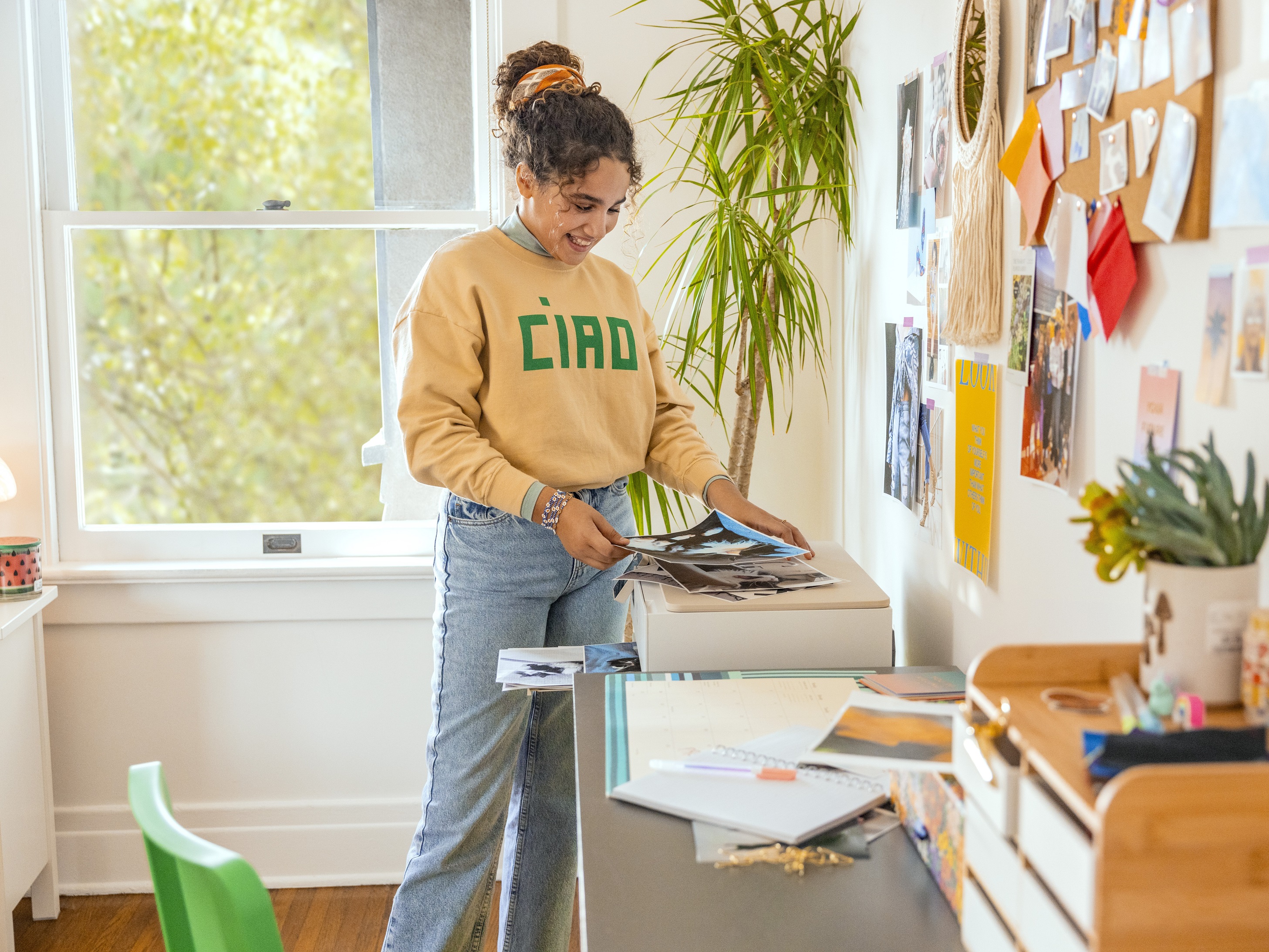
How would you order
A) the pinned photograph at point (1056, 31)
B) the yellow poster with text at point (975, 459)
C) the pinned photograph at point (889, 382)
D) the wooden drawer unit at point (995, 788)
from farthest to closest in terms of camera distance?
1. the pinned photograph at point (889, 382)
2. the yellow poster with text at point (975, 459)
3. the pinned photograph at point (1056, 31)
4. the wooden drawer unit at point (995, 788)

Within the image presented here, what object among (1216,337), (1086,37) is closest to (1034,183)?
(1086,37)

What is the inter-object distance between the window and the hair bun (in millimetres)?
689

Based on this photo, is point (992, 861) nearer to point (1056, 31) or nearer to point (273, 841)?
point (1056, 31)

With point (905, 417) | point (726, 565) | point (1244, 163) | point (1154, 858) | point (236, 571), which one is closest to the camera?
point (1154, 858)

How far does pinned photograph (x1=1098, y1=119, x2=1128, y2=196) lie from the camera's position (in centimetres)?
104

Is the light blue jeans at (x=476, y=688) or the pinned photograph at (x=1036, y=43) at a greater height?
the pinned photograph at (x=1036, y=43)

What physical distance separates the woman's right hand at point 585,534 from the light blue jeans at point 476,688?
86 mm

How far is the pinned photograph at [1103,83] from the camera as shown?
3.51ft

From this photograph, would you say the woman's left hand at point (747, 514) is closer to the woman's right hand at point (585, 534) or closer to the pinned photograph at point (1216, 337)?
the woman's right hand at point (585, 534)

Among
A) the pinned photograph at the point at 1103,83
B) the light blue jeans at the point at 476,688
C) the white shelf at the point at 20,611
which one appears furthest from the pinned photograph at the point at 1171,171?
the white shelf at the point at 20,611

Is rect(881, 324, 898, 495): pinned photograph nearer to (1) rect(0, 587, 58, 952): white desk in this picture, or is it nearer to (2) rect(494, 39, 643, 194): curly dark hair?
(2) rect(494, 39, 643, 194): curly dark hair

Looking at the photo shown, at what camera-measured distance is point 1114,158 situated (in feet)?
3.50

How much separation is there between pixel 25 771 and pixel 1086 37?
7.82 ft

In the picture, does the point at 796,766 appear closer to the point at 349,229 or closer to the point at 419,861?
the point at 419,861
